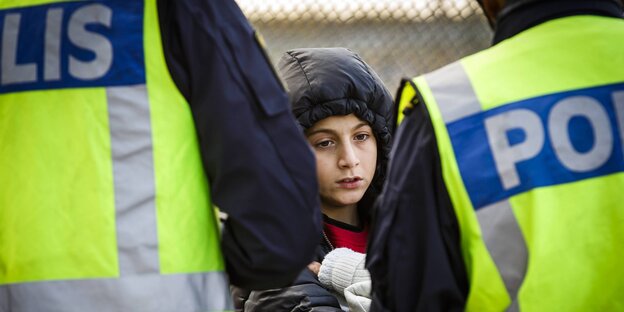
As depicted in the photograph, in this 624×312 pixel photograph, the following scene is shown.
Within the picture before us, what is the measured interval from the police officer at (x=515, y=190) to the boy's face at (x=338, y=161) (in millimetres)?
913

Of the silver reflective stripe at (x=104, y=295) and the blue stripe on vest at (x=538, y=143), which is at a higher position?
the blue stripe on vest at (x=538, y=143)

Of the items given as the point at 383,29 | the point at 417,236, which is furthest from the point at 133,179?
the point at 383,29

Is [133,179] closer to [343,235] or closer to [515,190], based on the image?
[515,190]

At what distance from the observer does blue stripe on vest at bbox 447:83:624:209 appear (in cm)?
183

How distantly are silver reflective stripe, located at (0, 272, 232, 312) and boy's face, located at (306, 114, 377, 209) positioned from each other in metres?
1.01

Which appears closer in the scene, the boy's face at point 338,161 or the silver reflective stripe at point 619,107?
the silver reflective stripe at point 619,107

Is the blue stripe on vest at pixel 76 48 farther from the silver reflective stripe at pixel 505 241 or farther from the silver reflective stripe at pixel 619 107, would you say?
the silver reflective stripe at pixel 619 107

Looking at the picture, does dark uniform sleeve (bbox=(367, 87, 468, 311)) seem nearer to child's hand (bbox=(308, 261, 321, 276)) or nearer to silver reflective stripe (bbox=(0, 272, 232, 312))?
silver reflective stripe (bbox=(0, 272, 232, 312))

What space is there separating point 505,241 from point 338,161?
41.2 inches

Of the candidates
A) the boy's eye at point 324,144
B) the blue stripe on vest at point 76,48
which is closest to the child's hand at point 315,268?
→ the boy's eye at point 324,144

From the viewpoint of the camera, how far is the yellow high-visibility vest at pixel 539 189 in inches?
71.8

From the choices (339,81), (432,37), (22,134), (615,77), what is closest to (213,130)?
(22,134)

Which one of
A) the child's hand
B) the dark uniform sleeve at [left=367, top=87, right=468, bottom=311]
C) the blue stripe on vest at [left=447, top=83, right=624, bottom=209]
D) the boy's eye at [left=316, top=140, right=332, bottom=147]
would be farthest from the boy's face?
the blue stripe on vest at [left=447, top=83, right=624, bottom=209]

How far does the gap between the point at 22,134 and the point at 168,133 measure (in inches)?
11.1
